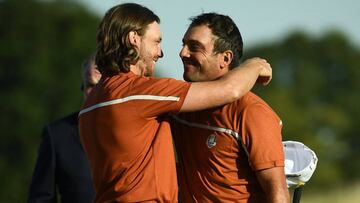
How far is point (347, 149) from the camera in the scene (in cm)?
7400

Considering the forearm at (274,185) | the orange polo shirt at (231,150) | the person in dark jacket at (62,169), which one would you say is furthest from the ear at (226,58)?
the person in dark jacket at (62,169)

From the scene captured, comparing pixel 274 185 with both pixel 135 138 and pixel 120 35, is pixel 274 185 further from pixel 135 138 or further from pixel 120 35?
pixel 120 35

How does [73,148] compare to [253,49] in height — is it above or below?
above

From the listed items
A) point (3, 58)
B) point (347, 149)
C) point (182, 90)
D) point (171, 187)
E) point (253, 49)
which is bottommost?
point (347, 149)

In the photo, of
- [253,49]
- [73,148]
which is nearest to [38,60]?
[253,49]

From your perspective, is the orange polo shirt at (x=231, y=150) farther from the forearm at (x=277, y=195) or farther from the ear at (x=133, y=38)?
the ear at (x=133, y=38)

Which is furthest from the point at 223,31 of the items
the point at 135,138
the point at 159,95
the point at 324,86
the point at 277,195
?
the point at 324,86

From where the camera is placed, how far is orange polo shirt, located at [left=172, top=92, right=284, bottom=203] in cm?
689

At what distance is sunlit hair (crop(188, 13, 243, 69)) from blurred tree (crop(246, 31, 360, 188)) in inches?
2479

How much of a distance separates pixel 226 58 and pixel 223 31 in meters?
0.17

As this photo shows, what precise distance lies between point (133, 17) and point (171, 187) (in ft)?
3.45

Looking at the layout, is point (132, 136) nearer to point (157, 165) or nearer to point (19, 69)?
point (157, 165)

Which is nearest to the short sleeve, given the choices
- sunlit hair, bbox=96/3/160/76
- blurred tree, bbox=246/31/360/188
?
sunlit hair, bbox=96/3/160/76

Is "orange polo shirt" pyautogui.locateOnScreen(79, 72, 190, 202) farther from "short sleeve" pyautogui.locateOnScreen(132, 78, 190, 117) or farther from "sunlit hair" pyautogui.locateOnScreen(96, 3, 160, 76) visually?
"sunlit hair" pyautogui.locateOnScreen(96, 3, 160, 76)
